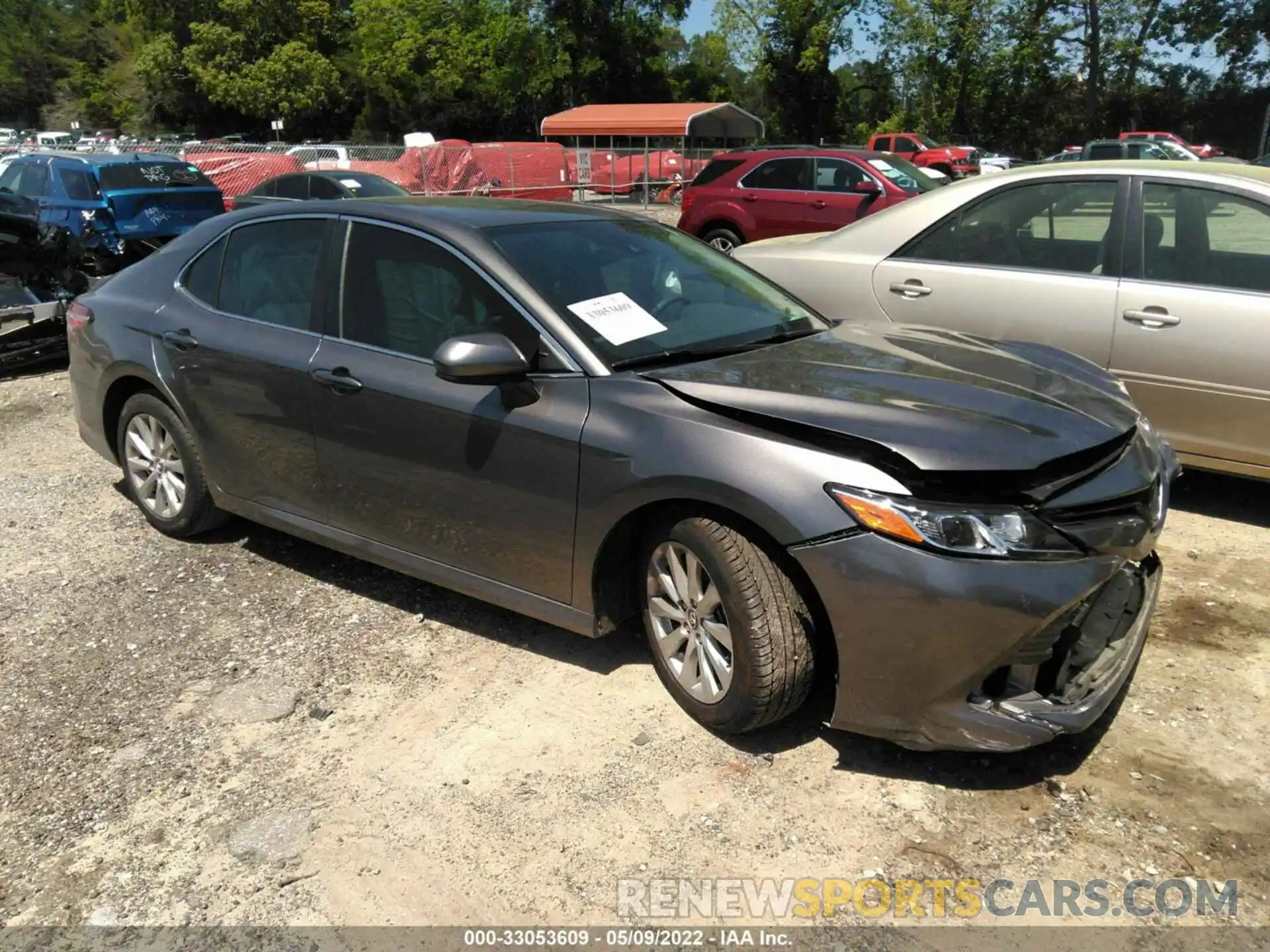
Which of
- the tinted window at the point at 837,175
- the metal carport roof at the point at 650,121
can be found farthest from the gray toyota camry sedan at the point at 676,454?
the metal carport roof at the point at 650,121

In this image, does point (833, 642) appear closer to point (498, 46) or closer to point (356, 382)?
point (356, 382)

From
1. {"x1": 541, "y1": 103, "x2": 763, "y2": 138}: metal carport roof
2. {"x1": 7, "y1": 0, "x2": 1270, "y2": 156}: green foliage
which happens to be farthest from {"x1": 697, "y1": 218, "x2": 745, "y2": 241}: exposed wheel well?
{"x1": 7, "y1": 0, "x2": 1270, "y2": 156}: green foliage

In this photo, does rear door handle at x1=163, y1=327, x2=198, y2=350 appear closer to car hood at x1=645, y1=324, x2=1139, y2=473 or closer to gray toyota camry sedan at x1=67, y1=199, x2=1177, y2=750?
gray toyota camry sedan at x1=67, y1=199, x2=1177, y2=750

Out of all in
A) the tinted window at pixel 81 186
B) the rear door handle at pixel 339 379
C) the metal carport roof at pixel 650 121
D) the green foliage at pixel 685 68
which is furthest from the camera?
the green foliage at pixel 685 68

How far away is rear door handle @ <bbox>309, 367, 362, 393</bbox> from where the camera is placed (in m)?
3.77

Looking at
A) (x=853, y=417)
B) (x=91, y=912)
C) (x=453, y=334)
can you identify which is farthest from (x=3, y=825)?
(x=853, y=417)

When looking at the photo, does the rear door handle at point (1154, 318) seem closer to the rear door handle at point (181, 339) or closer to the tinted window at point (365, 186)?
the rear door handle at point (181, 339)

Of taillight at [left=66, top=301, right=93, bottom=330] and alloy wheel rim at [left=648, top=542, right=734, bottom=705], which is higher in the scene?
taillight at [left=66, top=301, right=93, bottom=330]

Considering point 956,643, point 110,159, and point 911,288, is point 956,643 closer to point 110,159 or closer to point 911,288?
point 911,288

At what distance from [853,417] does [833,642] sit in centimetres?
Result: 64

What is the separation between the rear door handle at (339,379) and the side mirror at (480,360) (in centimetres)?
62

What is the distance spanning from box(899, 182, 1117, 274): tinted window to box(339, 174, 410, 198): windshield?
11600 millimetres

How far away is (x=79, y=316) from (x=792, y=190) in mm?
9705

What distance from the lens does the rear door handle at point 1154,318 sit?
4.68 metres
